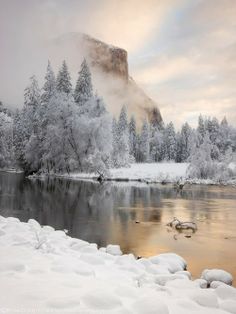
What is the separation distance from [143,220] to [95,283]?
12129 mm

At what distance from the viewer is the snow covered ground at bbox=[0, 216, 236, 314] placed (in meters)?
6.25

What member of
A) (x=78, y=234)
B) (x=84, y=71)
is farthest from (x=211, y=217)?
(x=84, y=71)

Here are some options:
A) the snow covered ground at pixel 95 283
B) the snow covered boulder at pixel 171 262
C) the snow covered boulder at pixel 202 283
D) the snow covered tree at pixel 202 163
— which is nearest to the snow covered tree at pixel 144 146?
the snow covered tree at pixel 202 163

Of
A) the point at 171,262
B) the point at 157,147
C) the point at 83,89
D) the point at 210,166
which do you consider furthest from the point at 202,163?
the point at 157,147

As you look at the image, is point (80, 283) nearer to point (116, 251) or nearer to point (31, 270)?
point (31, 270)

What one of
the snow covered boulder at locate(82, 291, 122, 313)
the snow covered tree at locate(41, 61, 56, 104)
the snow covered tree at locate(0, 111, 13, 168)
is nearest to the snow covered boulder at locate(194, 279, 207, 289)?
the snow covered boulder at locate(82, 291, 122, 313)

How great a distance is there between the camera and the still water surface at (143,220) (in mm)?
13646

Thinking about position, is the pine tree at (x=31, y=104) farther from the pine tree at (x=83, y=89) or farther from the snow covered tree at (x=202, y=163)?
the snow covered tree at (x=202, y=163)

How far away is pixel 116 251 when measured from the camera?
11867mm

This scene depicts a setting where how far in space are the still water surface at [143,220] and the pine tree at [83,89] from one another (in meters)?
27.8

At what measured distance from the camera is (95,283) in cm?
766

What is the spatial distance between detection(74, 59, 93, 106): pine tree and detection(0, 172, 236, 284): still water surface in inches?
1096

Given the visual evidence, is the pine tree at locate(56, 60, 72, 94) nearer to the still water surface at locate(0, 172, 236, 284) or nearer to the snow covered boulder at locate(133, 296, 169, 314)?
the still water surface at locate(0, 172, 236, 284)

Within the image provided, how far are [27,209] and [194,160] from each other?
3128cm
